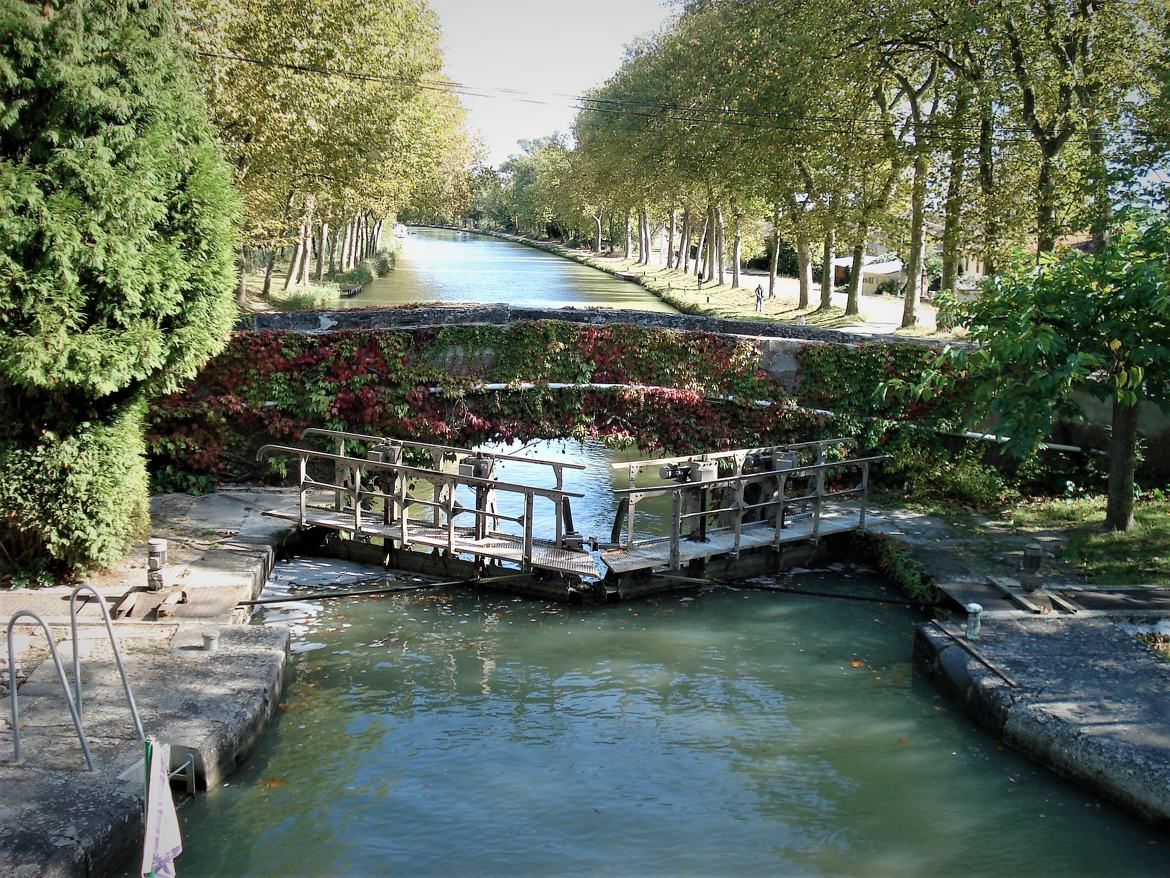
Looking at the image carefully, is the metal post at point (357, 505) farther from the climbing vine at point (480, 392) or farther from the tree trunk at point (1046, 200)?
the tree trunk at point (1046, 200)

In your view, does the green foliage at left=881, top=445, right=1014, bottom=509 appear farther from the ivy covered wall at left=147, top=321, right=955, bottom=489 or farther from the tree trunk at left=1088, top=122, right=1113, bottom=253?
the tree trunk at left=1088, top=122, right=1113, bottom=253

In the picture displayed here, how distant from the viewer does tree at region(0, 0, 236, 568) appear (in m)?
10.7

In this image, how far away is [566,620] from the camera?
13172mm

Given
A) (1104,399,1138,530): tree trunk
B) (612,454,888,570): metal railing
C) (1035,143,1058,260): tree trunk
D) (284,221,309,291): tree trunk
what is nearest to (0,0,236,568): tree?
(612,454,888,570): metal railing

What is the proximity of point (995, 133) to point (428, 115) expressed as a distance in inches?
813

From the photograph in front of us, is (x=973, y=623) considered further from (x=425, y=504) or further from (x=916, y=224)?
(x=916, y=224)

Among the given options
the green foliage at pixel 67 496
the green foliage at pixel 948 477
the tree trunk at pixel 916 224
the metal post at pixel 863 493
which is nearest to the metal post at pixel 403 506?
the green foliage at pixel 67 496

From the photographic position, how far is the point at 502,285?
55.9m

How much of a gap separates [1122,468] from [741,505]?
5329mm

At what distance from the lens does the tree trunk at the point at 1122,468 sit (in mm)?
14227

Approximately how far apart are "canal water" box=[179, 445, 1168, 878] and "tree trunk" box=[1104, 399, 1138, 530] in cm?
359

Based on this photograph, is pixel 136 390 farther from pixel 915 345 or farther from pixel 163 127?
pixel 915 345

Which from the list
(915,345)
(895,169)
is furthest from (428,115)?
(915,345)

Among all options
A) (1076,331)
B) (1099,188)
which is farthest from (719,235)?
(1076,331)
